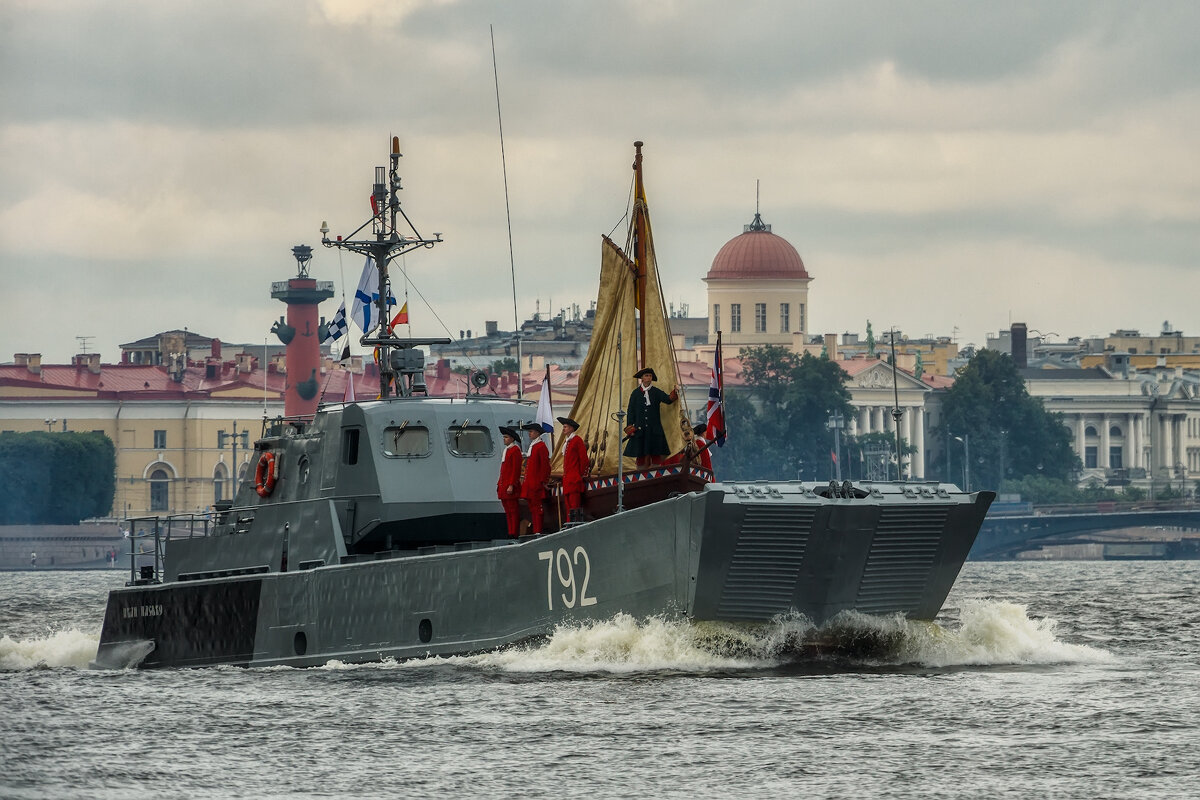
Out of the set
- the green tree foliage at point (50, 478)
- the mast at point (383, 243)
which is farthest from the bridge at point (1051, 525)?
the mast at point (383, 243)

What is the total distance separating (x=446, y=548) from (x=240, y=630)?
417 centimetres

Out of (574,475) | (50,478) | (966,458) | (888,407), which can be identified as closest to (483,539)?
(574,475)

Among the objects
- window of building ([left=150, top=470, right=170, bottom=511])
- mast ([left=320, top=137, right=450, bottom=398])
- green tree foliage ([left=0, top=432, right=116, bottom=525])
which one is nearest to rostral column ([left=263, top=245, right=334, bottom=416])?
green tree foliage ([left=0, top=432, right=116, bottom=525])

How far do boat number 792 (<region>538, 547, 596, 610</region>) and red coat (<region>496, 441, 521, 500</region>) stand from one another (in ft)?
5.04

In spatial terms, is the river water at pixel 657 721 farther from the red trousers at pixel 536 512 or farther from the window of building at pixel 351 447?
the window of building at pixel 351 447

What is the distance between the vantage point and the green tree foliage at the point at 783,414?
16695 centimetres

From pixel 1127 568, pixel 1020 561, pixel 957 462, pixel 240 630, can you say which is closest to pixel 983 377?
pixel 957 462

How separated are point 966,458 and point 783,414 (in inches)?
548

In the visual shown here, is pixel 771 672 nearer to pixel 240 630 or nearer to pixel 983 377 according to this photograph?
pixel 240 630

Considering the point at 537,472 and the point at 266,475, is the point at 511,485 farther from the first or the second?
the point at 266,475

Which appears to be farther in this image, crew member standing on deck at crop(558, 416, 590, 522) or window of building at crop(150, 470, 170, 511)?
window of building at crop(150, 470, 170, 511)

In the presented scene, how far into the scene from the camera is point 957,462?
7490 inches

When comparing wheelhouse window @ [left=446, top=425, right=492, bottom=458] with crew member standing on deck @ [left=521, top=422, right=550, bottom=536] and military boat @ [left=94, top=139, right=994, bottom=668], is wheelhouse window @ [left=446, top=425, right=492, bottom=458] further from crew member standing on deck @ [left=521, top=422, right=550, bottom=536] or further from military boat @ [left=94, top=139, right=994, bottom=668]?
crew member standing on deck @ [left=521, top=422, right=550, bottom=536]

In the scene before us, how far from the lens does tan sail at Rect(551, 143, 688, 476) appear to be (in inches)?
1281
